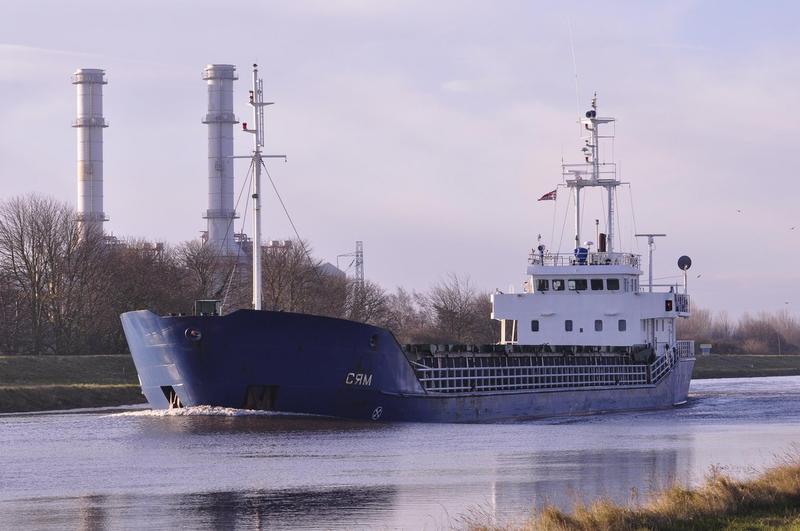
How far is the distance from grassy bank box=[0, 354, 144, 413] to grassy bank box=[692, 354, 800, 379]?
5025 cm

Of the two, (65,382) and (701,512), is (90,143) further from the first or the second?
(701,512)

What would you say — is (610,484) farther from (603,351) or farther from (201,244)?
(201,244)

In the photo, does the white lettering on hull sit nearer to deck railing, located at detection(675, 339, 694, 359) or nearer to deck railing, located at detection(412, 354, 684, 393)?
deck railing, located at detection(412, 354, 684, 393)

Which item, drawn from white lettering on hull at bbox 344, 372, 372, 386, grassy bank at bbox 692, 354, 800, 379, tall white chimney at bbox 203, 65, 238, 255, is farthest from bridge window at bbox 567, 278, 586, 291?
tall white chimney at bbox 203, 65, 238, 255

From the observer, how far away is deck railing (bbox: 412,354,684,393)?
47.6 m

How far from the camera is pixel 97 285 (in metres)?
81.5

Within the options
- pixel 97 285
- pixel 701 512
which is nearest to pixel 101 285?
pixel 97 285

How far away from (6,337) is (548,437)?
148ft

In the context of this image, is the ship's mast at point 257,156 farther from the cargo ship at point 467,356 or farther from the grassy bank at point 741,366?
the grassy bank at point 741,366

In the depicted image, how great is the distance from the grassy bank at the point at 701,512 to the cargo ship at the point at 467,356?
19370 millimetres

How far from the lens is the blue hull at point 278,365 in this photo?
133 ft

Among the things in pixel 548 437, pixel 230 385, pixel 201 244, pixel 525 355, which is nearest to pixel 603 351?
pixel 525 355

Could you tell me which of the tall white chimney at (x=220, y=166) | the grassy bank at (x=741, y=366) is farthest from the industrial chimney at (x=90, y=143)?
the grassy bank at (x=741, y=366)

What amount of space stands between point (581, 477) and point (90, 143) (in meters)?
88.0
